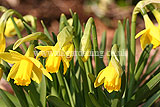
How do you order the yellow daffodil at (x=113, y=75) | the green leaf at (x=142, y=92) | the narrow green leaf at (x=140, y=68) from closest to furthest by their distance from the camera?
the yellow daffodil at (x=113, y=75) → the green leaf at (x=142, y=92) → the narrow green leaf at (x=140, y=68)

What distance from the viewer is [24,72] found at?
3.68 feet

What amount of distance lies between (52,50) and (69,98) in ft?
1.50

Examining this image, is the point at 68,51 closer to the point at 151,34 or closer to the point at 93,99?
the point at 93,99

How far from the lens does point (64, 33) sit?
115 cm

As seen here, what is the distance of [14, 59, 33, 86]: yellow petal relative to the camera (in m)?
1.12

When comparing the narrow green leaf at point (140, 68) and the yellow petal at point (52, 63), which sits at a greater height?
the yellow petal at point (52, 63)

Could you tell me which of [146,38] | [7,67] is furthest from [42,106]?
[146,38]

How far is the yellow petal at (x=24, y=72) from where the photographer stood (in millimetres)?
1122

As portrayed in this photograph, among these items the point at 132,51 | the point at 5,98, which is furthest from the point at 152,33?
the point at 5,98

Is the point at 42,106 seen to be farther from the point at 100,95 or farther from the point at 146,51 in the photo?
the point at 146,51

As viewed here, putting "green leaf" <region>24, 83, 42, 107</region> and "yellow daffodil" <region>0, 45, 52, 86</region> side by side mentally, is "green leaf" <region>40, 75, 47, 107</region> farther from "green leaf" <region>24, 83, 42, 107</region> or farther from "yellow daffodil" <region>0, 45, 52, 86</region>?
"yellow daffodil" <region>0, 45, 52, 86</region>

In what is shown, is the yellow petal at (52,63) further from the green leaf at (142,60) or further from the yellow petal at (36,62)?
the green leaf at (142,60)

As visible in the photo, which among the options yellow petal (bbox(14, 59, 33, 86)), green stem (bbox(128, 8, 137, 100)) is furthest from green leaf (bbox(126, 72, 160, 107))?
yellow petal (bbox(14, 59, 33, 86))

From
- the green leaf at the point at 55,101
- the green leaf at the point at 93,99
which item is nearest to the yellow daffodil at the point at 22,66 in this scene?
the green leaf at the point at 55,101
